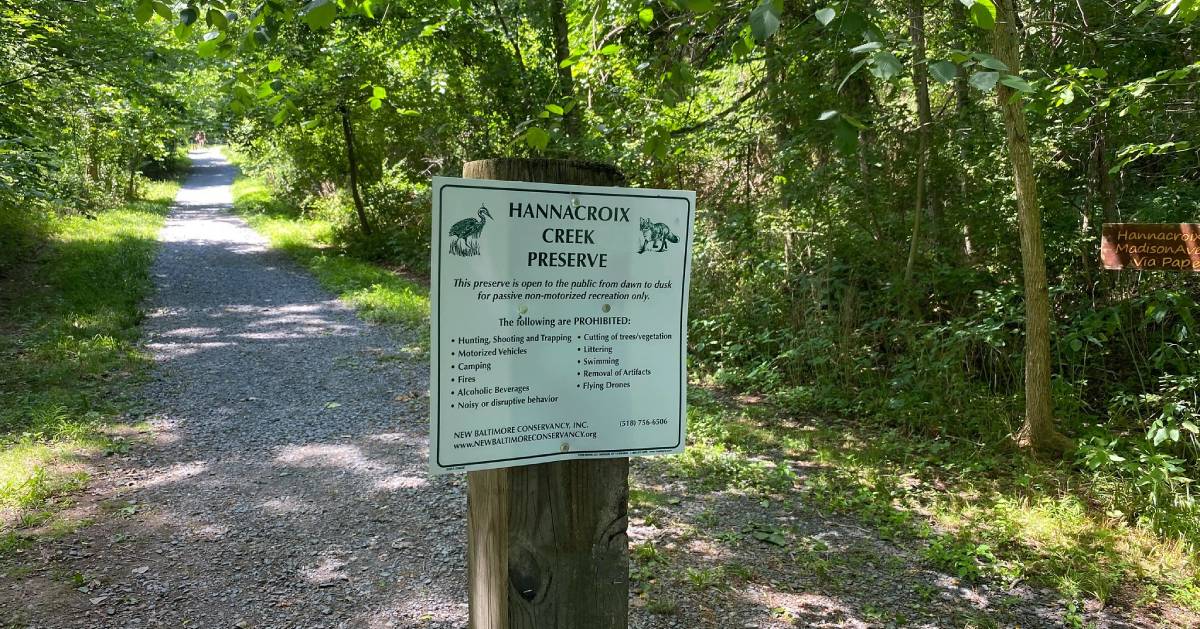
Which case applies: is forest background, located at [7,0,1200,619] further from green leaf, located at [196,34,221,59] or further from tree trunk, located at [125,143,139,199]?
tree trunk, located at [125,143,139,199]

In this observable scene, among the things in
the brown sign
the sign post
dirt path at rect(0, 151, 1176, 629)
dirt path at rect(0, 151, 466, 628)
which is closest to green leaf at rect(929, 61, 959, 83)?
the sign post

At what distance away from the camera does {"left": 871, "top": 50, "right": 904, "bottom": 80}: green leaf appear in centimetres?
182

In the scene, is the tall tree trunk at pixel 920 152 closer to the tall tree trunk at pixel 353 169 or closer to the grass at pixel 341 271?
the grass at pixel 341 271

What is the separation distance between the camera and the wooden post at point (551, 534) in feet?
5.74

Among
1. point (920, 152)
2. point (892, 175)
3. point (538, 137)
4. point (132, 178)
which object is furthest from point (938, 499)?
point (132, 178)

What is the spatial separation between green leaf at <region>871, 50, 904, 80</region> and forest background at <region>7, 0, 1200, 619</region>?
1.16ft

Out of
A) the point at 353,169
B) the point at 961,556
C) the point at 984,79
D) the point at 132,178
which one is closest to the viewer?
the point at 984,79

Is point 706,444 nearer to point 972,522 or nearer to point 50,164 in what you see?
point 972,522

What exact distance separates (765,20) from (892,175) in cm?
618

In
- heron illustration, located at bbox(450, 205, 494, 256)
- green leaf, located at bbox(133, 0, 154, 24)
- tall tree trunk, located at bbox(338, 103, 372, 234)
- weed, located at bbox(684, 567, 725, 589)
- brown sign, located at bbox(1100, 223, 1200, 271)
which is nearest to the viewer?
heron illustration, located at bbox(450, 205, 494, 256)

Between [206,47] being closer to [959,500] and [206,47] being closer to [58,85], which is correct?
[959,500]

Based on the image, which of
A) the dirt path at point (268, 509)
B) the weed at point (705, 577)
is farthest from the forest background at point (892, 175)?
the weed at point (705, 577)

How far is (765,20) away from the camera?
1.83 meters

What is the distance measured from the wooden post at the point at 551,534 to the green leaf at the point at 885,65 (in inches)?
27.4
